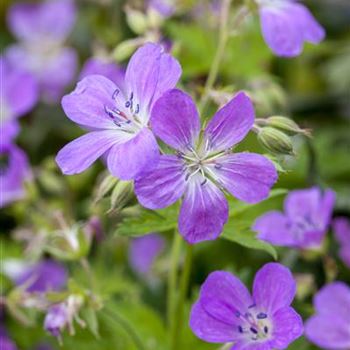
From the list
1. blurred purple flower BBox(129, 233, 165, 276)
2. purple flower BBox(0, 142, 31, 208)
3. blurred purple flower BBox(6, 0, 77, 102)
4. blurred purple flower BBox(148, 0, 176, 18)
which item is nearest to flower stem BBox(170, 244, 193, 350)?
purple flower BBox(0, 142, 31, 208)

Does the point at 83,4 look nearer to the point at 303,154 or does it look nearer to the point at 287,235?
the point at 303,154

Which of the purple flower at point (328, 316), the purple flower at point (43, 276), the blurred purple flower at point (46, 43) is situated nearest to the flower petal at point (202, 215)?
the purple flower at point (328, 316)

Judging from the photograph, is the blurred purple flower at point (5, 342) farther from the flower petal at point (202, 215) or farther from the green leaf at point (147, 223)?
the flower petal at point (202, 215)

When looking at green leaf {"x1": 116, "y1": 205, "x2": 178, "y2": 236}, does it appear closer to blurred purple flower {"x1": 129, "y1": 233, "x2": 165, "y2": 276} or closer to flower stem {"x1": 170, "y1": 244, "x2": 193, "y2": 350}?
flower stem {"x1": 170, "y1": 244, "x2": 193, "y2": 350}

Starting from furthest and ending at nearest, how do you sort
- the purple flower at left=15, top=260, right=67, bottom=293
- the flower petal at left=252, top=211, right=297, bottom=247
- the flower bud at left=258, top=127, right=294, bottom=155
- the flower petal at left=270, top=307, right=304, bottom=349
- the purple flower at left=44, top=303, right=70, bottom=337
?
the purple flower at left=15, top=260, right=67, bottom=293
the flower petal at left=252, top=211, right=297, bottom=247
the purple flower at left=44, top=303, right=70, bottom=337
the flower bud at left=258, top=127, right=294, bottom=155
the flower petal at left=270, top=307, right=304, bottom=349

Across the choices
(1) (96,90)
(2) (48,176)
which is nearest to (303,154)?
(2) (48,176)

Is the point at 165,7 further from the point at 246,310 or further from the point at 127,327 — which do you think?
the point at 246,310
